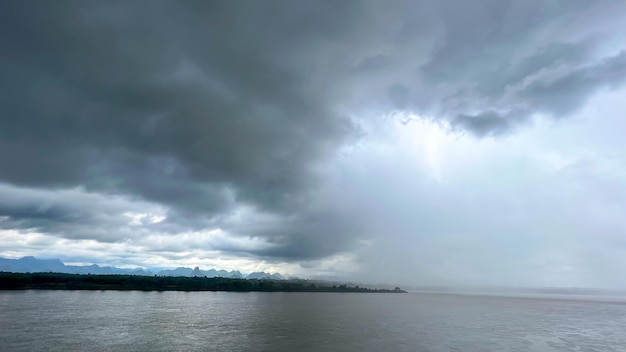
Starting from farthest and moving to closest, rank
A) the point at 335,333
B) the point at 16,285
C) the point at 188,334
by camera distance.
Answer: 1. the point at 16,285
2. the point at 335,333
3. the point at 188,334

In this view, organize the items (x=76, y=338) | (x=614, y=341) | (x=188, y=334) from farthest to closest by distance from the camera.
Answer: (x=614, y=341) → (x=188, y=334) → (x=76, y=338)

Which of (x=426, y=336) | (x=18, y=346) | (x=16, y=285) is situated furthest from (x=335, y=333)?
(x=16, y=285)

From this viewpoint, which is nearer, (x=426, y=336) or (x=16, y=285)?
(x=426, y=336)

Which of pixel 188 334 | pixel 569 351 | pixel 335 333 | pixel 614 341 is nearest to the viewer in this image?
pixel 569 351

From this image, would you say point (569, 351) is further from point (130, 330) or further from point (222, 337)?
point (130, 330)

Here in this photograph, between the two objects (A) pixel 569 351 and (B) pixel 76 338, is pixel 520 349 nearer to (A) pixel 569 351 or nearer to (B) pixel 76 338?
(A) pixel 569 351

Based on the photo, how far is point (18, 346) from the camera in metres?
50.3

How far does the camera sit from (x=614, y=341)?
77625 millimetres

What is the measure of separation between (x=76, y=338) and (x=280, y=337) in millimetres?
31687

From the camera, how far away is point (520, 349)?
210ft

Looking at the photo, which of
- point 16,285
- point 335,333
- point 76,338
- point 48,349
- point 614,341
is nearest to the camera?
point 48,349

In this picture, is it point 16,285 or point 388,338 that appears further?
point 16,285

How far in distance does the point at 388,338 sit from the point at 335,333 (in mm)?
10268

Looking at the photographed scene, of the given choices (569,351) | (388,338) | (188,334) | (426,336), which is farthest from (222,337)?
(569,351)
